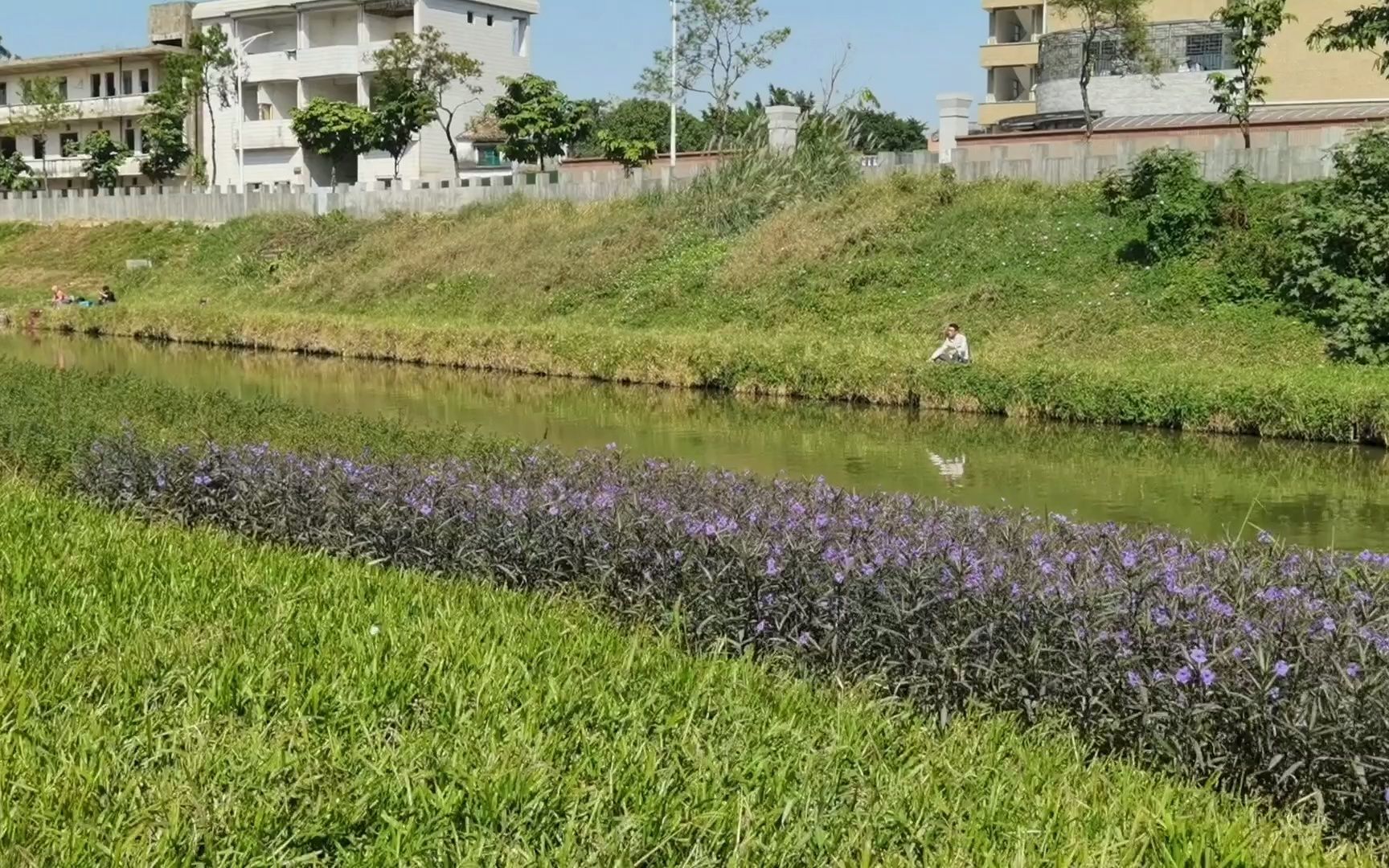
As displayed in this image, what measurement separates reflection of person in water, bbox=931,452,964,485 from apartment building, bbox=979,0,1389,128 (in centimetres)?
2329

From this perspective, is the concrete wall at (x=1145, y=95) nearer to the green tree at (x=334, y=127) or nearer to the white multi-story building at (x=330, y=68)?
the white multi-story building at (x=330, y=68)

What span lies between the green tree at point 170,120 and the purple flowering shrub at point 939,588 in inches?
1849

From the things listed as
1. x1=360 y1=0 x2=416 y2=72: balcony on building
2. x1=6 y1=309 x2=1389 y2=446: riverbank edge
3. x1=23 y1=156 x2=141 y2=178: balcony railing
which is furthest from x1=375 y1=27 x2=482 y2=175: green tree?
x1=23 y1=156 x2=141 y2=178: balcony railing

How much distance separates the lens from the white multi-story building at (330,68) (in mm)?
49938

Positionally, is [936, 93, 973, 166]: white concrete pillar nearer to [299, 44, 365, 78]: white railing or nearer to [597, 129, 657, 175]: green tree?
[597, 129, 657, 175]: green tree

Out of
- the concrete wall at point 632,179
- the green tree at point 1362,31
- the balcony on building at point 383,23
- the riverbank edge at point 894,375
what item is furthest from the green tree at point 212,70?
the green tree at point 1362,31

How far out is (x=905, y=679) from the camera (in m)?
5.67

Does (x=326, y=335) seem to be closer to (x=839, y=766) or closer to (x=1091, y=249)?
(x=1091, y=249)

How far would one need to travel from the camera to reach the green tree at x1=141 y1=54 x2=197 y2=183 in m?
51.4

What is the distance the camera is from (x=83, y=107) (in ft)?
192

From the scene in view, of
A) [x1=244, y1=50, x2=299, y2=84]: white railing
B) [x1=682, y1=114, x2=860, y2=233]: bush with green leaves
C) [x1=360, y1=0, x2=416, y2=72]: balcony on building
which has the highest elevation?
[x1=360, y1=0, x2=416, y2=72]: balcony on building

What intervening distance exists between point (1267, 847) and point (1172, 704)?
40.1 inches

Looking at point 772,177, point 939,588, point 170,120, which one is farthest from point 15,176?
point 939,588

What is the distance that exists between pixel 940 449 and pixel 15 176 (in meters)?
51.8
